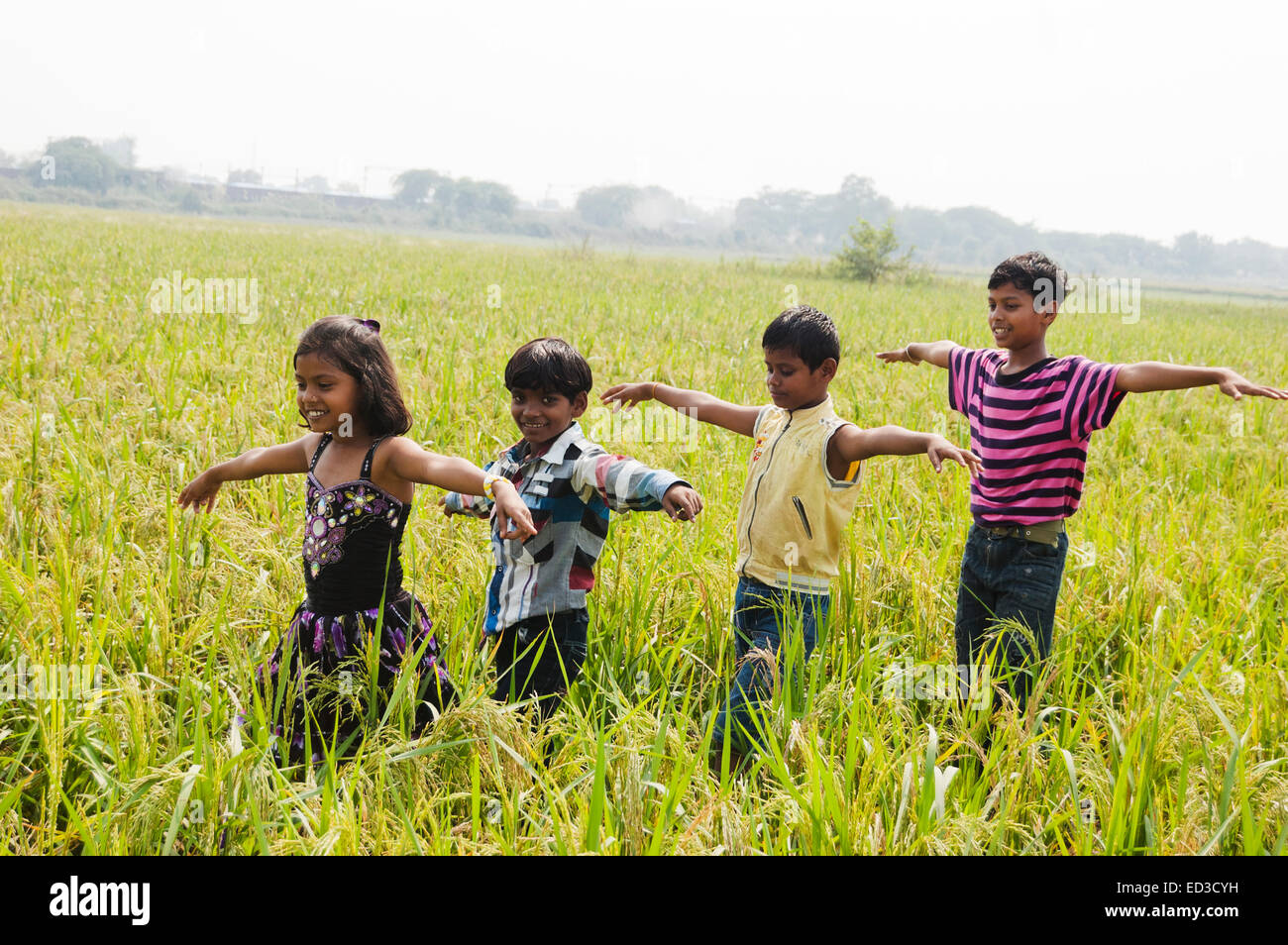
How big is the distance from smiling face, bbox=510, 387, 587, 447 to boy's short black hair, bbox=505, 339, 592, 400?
0.04ft

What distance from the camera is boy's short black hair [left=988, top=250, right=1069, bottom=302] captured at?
2.35 meters

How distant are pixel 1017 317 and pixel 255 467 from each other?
201cm

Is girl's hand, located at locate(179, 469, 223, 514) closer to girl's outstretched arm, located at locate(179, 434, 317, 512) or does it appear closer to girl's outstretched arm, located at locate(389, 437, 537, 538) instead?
girl's outstretched arm, located at locate(179, 434, 317, 512)

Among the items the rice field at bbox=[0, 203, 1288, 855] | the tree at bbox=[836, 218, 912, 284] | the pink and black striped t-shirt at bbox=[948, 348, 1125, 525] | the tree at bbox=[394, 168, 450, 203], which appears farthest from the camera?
the tree at bbox=[394, 168, 450, 203]

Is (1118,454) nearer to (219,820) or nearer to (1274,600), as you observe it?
(1274,600)

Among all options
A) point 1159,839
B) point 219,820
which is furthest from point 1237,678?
point 219,820

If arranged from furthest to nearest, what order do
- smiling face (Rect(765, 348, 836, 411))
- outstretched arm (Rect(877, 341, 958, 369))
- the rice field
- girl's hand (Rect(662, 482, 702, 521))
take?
outstretched arm (Rect(877, 341, 958, 369)) → smiling face (Rect(765, 348, 836, 411)) → girl's hand (Rect(662, 482, 702, 521)) → the rice field

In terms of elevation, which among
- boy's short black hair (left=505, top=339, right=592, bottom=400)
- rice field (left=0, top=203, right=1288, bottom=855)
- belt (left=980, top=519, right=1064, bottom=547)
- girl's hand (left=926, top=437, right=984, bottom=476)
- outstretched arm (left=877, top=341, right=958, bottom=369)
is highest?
outstretched arm (left=877, top=341, right=958, bottom=369)

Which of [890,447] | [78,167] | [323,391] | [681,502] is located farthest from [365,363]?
[78,167]

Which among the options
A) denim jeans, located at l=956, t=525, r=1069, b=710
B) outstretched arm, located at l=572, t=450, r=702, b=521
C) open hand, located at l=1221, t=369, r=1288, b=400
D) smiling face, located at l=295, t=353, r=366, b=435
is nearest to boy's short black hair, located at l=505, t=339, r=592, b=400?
outstretched arm, located at l=572, t=450, r=702, b=521

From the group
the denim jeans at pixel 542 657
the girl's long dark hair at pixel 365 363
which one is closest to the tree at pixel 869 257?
the denim jeans at pixel 542 657

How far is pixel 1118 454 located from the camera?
5422 millimetres

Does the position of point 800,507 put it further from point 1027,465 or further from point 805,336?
point 1027,465

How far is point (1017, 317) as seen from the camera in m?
2.38
